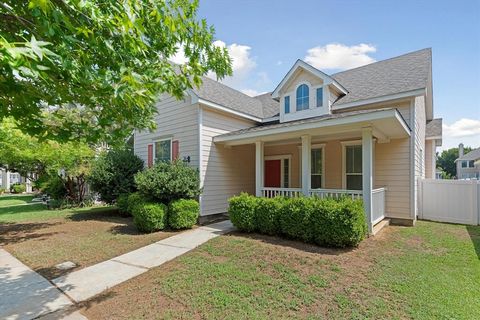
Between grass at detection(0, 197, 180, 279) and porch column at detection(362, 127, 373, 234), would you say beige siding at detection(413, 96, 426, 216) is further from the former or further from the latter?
grass at detection(0, 197, 180, 279)

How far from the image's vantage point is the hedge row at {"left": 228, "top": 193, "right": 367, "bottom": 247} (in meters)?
6.07

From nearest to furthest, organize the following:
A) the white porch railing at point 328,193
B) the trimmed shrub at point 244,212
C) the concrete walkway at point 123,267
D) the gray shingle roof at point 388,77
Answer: the concrete walkway at point 123,267 < the white porch railing at point 328,193 < the trimmed shrub at point 244,212 < the gray shingle roof at point 388,77

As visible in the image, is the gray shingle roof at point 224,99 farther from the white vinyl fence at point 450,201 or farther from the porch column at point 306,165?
the white vinyl fence at point 450,201

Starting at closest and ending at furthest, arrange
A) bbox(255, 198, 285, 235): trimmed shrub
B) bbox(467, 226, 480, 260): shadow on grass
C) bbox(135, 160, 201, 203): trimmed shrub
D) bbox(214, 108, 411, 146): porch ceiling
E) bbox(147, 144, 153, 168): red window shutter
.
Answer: bbox(467, 226, 480, 260): shadow on grass
bbox(214, 108, 411, 146): porch ceiling
bbox(255, 198, 285, 235): trimmed shrub
bbox(135, 160, 201, 203): trimmed shrub
bbox(147, 144, 153, 168): red window shutter

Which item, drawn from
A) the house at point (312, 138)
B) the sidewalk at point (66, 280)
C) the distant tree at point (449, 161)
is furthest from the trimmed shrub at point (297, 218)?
the distant tree at point (449, 161)

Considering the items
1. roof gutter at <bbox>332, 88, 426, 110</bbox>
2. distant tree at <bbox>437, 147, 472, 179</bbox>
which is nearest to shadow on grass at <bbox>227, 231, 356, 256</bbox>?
roof gutter at <bbox>332, 88, 426, 110</bbox>

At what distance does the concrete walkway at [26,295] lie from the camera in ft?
12.0

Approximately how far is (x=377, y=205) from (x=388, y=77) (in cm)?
549

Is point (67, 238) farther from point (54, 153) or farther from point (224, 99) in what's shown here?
point (224, 99)

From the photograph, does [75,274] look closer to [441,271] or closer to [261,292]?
[261,292]

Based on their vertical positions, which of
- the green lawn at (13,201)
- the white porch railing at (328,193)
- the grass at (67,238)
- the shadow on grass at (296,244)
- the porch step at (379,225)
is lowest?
the green lawn at (13,201)

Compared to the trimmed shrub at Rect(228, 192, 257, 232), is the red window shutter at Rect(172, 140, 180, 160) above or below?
above

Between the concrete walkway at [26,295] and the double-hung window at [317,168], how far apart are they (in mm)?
9231

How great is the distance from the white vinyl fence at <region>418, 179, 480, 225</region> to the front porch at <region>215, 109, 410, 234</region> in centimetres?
202
